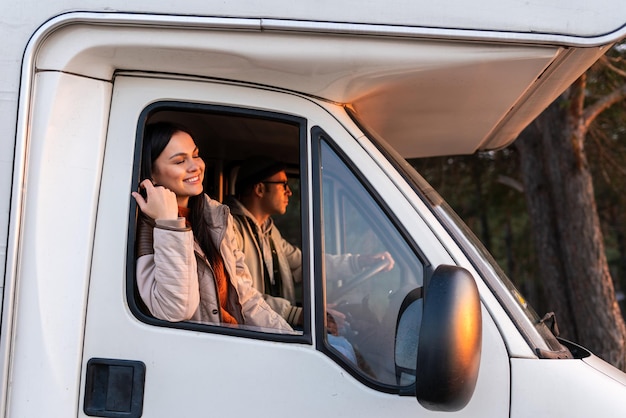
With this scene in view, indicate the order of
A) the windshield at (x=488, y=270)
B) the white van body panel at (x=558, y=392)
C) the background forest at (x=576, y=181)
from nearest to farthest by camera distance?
the white van body panel at (x=558, y=392), the windshield at (x=488, y=270), the background forest at (x=576, y=181)

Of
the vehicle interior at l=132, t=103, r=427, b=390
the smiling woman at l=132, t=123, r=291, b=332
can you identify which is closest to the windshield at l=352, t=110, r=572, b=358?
the vehicle interior at l=132, t=103, r=427, b=390

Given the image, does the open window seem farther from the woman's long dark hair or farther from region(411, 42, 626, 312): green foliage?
region(411, 42, 626, 312): green foliage

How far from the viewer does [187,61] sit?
2244mm

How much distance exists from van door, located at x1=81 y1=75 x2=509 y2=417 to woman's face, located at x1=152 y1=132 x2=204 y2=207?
14 cm

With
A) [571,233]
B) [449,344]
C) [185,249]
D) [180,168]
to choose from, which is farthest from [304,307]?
[571,233]

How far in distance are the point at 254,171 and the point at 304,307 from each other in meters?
1.58

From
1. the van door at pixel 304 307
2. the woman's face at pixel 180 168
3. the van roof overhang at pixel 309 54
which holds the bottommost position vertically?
the van door at pixel 304 307

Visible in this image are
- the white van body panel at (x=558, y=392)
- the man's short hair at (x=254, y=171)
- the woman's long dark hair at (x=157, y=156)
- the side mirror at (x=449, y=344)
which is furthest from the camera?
the man's short hair at (x=254, y=171)

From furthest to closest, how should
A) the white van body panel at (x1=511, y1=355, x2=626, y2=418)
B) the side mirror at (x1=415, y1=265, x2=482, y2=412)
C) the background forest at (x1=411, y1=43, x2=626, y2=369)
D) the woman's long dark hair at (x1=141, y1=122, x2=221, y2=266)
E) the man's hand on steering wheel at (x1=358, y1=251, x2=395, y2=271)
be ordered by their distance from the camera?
the background forest at (x1=411, y1=43, x2=626, y2=369) → the woman's long dark hair at (x1=141, y1=122, x2=221, y2=266) → the man's hand on steering wheel at (x1=358, y1=251, x2=395, y2=271) → the white van body panel at (x1=511, y1=355, x2=626, y2=418) → the side mirror at (x1=415, y1=265, x2=482, y2=412)

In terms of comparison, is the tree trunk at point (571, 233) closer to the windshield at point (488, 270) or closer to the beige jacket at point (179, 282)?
the windshield at point (488, 270)

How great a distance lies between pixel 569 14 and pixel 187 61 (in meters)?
1.16

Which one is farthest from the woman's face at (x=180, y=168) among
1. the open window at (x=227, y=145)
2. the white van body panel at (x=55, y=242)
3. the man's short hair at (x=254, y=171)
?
the man's short hair at (x=254, y=171)

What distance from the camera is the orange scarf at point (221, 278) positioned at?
2.43 m

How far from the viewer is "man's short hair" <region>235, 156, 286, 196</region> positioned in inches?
142
